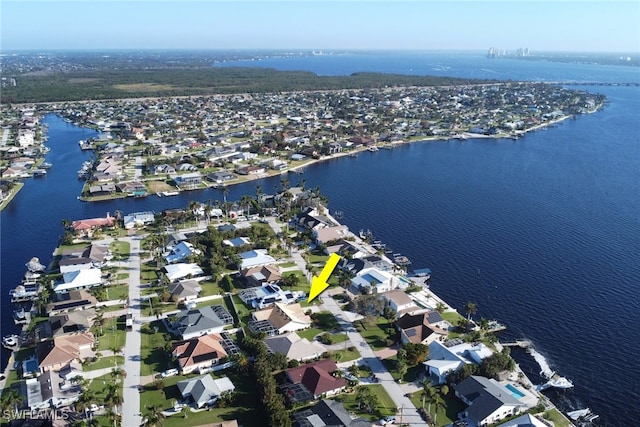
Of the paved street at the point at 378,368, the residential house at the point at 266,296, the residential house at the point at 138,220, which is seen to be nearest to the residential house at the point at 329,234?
the paved street at the point at 378,368

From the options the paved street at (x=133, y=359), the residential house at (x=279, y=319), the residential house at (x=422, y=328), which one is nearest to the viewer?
the paved street at (x=133, y=359)

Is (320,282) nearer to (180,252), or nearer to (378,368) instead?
(378,368)

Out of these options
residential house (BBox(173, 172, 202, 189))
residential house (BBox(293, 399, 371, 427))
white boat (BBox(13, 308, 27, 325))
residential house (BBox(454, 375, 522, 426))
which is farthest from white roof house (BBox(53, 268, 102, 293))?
residential house (BBox(454, 375, 522, 426))

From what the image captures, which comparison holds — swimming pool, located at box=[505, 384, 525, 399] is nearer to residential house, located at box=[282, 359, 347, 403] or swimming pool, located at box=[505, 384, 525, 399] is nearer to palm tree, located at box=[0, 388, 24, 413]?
residential house, located at box=[282, 359, 347, 403]

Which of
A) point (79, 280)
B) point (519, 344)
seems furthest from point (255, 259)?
Answer: point (519, 344)

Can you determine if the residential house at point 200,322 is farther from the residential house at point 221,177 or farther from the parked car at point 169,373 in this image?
the residential house at point 221,177

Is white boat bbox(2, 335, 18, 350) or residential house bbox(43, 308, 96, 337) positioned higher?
residential house bbox(43, 308, 96, 337)
